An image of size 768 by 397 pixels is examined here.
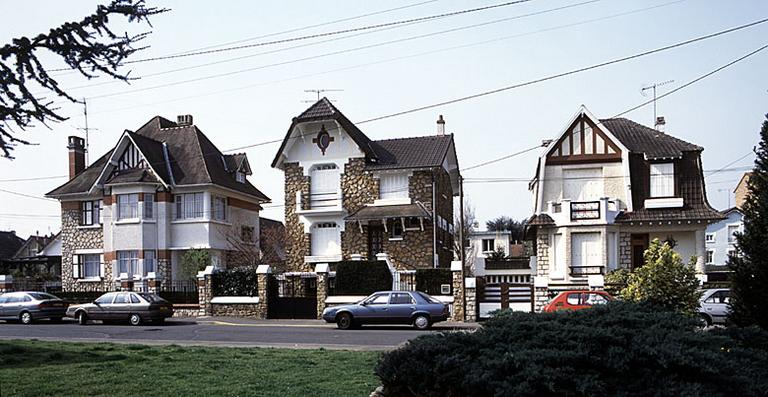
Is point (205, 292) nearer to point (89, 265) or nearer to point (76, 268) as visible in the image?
point (89, 265)

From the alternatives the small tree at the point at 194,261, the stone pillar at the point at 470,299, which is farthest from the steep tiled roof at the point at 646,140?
the small tree at the point at 194,261

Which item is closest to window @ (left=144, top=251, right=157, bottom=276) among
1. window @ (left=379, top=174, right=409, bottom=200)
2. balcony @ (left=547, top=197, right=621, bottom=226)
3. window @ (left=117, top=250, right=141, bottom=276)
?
window @ (left=117, top=250, right=141, bottom=276)

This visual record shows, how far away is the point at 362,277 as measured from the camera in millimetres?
29719

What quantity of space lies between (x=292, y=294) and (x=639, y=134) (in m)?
18.3

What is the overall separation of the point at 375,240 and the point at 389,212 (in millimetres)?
2167

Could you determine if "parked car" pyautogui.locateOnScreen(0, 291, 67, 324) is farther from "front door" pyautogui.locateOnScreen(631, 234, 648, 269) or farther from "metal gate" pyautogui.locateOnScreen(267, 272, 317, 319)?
"front door" pyautogui.locateOnScreen(631, 234, 648, 269)

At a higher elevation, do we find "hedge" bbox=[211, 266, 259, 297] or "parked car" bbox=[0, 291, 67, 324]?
"hedge" bbox=[211, 266, 259, 297]

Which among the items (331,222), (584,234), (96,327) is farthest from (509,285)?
(96,327)

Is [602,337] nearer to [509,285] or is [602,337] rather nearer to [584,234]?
[509,285]

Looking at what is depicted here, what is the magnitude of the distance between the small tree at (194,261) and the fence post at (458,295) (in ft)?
50.8

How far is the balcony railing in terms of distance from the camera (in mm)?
32688

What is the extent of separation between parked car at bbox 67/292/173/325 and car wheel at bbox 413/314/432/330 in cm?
1034

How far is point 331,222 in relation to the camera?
37.4m

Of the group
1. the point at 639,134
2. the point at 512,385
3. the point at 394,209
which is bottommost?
the point at 512,385
